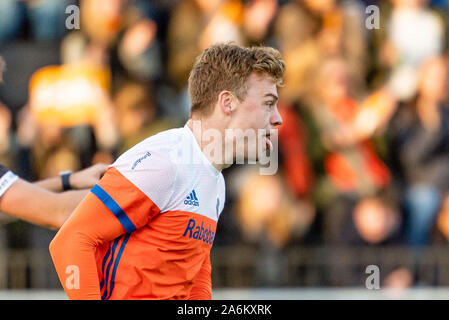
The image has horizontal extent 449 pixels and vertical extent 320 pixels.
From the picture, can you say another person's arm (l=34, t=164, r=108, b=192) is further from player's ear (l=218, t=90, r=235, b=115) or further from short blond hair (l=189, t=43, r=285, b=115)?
player's ear (l=218, t=90, r=235, b=115)

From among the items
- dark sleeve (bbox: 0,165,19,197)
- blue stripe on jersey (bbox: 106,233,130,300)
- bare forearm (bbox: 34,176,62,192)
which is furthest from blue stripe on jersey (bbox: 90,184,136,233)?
bare forearm (bbox: 34,176,62,192)

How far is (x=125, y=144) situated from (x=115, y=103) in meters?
0.62

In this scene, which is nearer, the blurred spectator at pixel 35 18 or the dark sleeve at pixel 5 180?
the dark sleeve at pixel 5 180

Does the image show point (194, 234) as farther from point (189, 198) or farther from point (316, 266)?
point (316, 266)

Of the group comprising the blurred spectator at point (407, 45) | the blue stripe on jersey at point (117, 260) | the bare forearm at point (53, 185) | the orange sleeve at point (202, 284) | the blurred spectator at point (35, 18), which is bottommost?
the orange sleeve at point (202, 284)

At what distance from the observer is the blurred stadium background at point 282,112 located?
1002cm

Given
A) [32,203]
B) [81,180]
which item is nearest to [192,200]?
[81,180]

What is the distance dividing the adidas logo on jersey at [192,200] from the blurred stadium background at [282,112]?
21.7 feet

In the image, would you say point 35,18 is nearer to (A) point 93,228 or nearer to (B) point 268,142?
(B) point 268,142

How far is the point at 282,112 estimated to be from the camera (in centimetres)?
1020

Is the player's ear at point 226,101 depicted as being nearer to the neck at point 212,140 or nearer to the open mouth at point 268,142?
the neck at point 212,140

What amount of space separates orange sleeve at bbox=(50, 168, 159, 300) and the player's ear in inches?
23.8

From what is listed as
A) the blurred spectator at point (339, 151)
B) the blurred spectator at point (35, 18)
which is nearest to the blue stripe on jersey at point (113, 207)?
the blurred spectator at point (339, 151)
